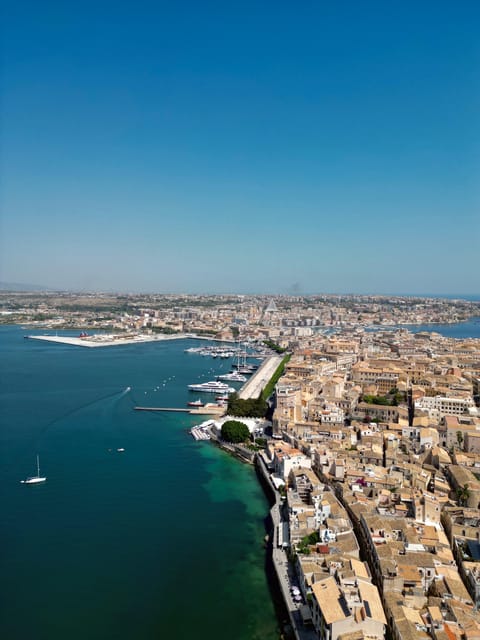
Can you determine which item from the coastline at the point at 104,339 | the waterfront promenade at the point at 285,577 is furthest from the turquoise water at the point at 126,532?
the coastline at the point at 104,339

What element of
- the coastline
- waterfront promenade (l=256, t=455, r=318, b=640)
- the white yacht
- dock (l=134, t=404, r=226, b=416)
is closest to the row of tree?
dock (l=134, t=404, r=226, b=416)

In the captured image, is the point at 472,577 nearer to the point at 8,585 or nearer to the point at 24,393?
the point at 8,585

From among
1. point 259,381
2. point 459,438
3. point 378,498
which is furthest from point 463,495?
point 259,381

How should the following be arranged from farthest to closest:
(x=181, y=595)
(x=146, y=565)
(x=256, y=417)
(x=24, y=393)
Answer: (x=24, y=393), (x=256, y=417), (x=146, y=565), (x=181, y=595)

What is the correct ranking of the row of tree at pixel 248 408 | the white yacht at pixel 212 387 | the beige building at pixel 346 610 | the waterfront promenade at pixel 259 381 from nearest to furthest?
the beige building at pixel 346 610 → the row of tree at pixel 248 408 → the waterfront promenade at pixel 259 381 → the white yacht at pixel 212 387

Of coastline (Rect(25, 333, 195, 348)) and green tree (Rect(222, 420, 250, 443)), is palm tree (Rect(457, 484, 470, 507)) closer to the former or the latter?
green tree (Rect(222, 420, 250, 443))

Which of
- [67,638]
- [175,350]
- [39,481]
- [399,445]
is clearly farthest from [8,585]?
[175,350]

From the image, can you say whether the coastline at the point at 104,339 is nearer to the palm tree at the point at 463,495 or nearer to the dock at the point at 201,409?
the dock at the point at 201,409
